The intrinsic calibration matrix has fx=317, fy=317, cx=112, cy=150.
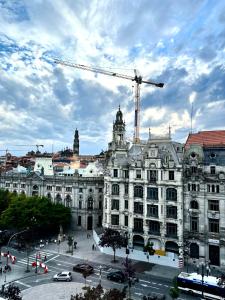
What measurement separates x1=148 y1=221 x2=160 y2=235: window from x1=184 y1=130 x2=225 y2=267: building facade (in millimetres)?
6574

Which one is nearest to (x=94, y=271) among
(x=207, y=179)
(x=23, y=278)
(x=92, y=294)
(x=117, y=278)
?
(x=117, y=278)

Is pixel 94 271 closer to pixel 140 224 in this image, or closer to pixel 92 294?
pixel 140 224

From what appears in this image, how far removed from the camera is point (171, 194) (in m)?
72.6

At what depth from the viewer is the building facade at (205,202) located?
6731 centimetres

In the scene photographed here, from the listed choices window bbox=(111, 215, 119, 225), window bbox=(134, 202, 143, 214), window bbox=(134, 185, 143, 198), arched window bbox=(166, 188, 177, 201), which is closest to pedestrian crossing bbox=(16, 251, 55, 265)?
window bbox=(111, 215, 119, 225)

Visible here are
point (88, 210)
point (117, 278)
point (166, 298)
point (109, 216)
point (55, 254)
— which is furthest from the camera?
point (88, 210)

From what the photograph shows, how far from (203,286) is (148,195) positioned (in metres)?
27.2

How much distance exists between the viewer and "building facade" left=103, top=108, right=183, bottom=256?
7200 cm

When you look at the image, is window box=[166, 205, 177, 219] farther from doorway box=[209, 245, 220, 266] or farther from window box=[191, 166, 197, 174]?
doorway box=[209, 245, 220, 266]

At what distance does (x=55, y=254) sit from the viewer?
7581 centimetres

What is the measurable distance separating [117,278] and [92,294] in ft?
68.4

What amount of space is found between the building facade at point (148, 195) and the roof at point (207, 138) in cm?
379

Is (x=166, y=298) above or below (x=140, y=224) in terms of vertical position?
below

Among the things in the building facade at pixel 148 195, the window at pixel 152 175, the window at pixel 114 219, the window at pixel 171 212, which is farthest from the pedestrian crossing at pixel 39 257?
the window at pixel 152 175
